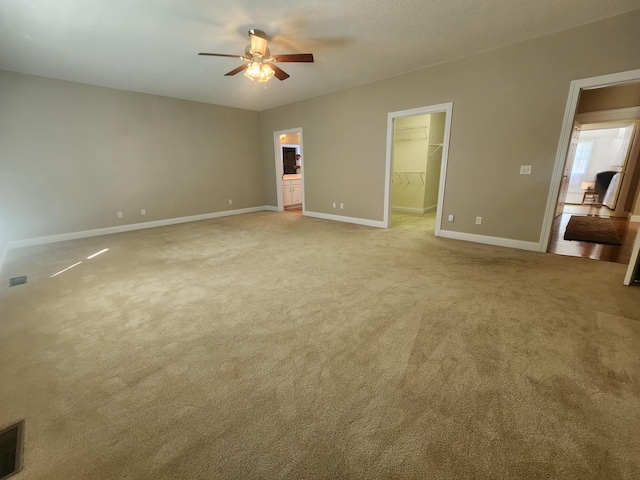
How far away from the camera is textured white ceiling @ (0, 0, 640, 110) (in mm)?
2574

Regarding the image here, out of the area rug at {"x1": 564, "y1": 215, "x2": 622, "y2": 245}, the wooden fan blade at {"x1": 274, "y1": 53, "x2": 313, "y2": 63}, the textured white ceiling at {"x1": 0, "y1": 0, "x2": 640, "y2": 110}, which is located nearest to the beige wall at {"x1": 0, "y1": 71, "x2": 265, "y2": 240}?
the textured white ceiling at {"x1": 0, "y1": 0, "x2": 640, "y2": 110}

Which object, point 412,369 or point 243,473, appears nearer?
point 243,473

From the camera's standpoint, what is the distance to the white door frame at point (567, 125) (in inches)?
113

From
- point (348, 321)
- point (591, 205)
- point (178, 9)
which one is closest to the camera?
point (348, 321)

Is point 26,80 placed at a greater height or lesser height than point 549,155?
greater

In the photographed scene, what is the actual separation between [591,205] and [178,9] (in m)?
10.9

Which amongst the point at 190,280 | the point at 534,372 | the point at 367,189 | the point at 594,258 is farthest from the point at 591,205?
the point at 190,280

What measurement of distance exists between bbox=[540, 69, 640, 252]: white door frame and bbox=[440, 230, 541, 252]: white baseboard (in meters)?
0.12

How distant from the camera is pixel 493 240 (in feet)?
13.1

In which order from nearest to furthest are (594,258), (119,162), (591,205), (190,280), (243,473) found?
(243,473) → (190,280) → (594,258) → (119,162) → (591,205)

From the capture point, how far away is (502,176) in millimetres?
3783

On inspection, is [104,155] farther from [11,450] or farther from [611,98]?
[611,98]

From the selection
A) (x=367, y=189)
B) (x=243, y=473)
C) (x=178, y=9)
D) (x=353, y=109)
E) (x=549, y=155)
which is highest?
(x=178, y=9)

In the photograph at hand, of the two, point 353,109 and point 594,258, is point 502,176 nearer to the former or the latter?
point 594,258
